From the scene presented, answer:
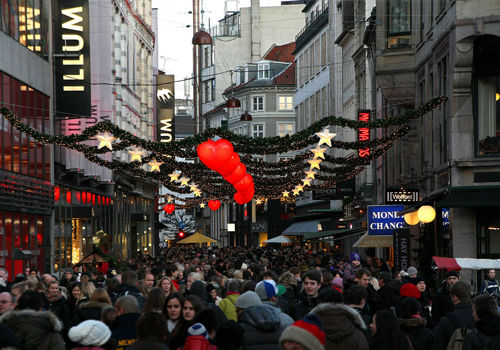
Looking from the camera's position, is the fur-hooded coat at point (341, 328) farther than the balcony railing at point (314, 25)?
No

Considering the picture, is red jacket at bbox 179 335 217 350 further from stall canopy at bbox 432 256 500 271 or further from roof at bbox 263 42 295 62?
roof at bbox 263 42 295 62

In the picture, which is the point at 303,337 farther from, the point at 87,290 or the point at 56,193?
the point at 56,193

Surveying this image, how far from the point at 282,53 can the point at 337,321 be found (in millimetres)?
100414

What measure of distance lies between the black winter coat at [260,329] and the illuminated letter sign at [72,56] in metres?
29.2

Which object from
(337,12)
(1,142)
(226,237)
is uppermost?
(337,12)

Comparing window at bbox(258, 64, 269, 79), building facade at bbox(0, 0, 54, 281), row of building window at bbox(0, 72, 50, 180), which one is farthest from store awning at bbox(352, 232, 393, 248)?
window at bbox(258, 64, 269, 79)

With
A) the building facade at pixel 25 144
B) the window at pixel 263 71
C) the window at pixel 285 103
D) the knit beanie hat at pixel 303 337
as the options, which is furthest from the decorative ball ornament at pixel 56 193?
the window at pixel 263 71

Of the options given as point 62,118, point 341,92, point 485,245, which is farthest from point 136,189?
point 485,245

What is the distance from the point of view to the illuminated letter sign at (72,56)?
125ft

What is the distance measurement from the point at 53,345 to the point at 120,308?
2.18m

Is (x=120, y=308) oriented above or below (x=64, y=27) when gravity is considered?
below

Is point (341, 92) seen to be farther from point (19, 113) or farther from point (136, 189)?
point (19, 113)

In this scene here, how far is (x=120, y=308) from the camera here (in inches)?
419

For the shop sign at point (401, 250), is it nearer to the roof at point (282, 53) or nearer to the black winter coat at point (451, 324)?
the black winter coat at point (451, 324)
